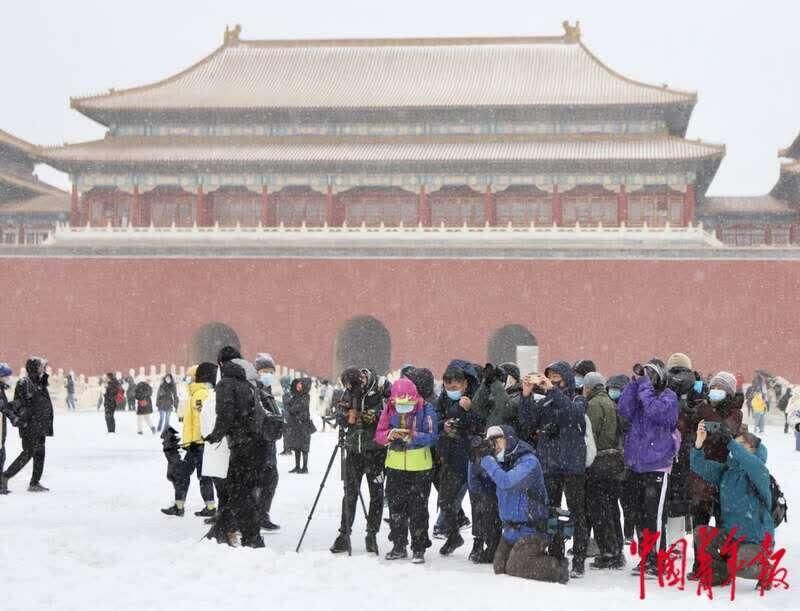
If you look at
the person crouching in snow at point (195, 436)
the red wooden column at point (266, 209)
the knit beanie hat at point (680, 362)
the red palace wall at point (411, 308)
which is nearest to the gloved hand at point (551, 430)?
the knit beanie hat at point (680, 362)

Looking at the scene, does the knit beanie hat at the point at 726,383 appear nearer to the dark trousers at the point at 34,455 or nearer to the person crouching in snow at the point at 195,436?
the person crouching in snow at the point at 195,436

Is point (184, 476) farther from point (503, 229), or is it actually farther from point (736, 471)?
point (503, 229)

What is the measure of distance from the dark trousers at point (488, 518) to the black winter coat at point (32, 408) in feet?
15.0

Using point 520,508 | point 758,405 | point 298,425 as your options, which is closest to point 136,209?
point 758,405

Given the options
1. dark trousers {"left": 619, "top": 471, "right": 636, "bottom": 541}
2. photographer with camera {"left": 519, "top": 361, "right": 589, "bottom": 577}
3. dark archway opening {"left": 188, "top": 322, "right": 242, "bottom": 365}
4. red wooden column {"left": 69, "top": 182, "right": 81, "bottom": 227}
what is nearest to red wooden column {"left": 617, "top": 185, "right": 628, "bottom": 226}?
dark archway opening {"left": 188, "top": 322, "right": 242, "bottom": 365}

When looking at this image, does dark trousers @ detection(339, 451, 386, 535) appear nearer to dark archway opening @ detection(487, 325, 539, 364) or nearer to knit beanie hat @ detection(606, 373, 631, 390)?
knit beanie hat @ detection(606, 373, 631, 390)

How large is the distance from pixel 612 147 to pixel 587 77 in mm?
2925

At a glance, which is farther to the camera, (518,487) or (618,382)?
(618,382)

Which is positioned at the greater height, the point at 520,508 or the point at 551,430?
the point at 551,430

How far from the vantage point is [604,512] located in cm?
738

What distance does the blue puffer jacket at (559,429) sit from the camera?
705cm

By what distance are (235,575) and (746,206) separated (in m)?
26.9

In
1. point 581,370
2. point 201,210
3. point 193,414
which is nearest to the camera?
point 581,370

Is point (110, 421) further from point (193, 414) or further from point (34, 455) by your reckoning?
point (193, 414)
